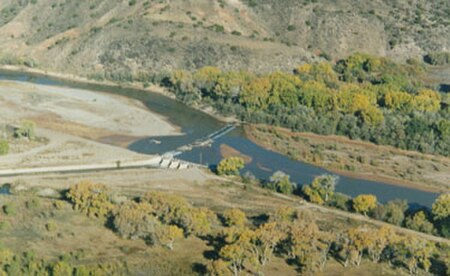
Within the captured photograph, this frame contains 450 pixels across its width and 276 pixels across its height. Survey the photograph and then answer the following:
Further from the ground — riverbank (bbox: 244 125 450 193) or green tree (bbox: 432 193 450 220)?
green tree (bbox: 432 193 450 220)

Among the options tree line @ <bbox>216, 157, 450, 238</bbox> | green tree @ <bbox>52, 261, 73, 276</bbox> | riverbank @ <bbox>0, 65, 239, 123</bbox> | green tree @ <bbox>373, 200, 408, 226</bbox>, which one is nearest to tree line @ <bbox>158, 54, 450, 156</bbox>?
riverbank @ <bbox>0, 65, 239, 123</bbox>

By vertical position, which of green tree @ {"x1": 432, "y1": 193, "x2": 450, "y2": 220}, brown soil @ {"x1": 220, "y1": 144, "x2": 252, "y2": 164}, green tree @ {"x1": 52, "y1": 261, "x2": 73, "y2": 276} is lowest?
green tree @ {"x1": 52, "y1": 261, "x2": 73, "y2": 276}

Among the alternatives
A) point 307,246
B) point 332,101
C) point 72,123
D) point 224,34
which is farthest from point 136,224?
point 224,34

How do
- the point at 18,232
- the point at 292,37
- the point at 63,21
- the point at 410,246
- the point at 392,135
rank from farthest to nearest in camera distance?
the point at 63,21, the point at 292,37, the point at 392,135, the point at 18,232, the point at 410,246

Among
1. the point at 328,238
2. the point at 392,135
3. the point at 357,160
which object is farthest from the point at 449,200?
the point at 392,135

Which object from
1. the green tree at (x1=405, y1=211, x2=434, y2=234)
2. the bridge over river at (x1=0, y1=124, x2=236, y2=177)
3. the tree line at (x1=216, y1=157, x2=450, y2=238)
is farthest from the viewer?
the bridge over river at (x1=0, y1=124, x2=236, y2=177)

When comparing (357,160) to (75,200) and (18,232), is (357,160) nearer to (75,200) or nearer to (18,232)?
(75,200)

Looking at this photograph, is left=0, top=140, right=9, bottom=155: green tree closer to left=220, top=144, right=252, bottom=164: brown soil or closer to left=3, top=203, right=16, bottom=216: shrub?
left=3, top=203, right=16, bottom=216: shrub
